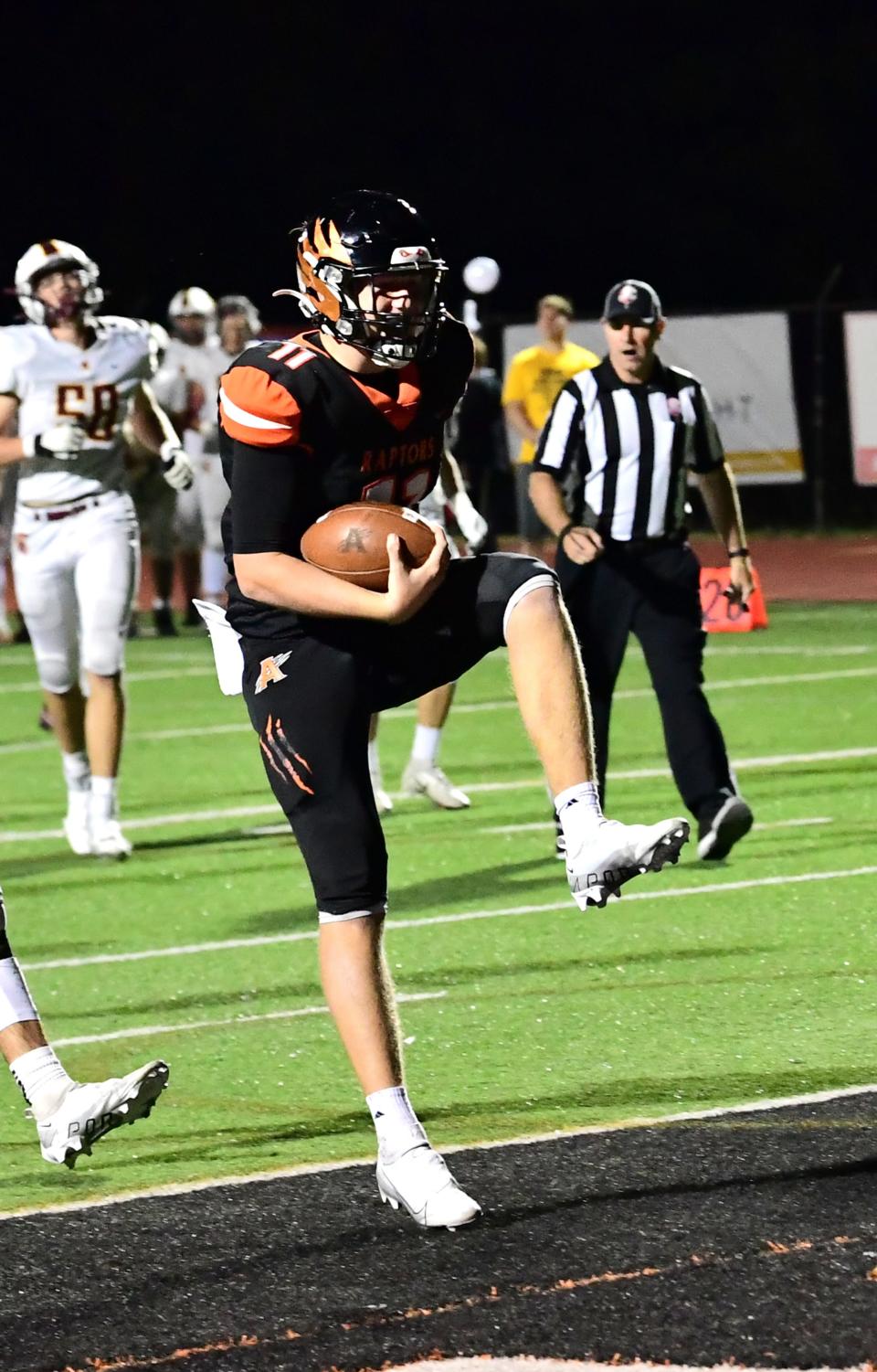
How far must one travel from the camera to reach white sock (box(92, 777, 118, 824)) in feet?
29.2

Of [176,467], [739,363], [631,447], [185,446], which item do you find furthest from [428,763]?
[739,363]

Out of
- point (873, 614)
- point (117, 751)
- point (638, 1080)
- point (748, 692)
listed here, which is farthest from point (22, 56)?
point (638, 1080)

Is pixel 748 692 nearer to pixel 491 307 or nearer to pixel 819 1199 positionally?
pixel 819 1199

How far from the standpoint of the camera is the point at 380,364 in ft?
15.5

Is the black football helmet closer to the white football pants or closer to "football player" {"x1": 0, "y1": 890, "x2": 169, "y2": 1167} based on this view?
"football player" {"x1": 0, "y1": 890, "x2": 169, "y2": 1167}

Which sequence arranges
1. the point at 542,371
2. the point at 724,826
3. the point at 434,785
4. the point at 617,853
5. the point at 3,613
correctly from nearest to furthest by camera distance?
the point at 617,853, the point at 724,826, the point at 434,785, the point at 542,371, the point at 3,613

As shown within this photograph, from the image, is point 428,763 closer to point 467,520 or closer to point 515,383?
point 467,520

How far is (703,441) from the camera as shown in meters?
8.34

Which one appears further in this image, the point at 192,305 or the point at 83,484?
the point at 192,305

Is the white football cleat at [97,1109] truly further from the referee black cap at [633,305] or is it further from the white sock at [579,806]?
the referee black cap at [633,305]

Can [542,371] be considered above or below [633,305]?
below

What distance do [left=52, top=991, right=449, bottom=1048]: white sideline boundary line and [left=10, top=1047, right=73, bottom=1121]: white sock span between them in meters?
1.32

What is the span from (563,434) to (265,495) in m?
3.80

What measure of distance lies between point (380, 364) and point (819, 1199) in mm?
Result: 1629
